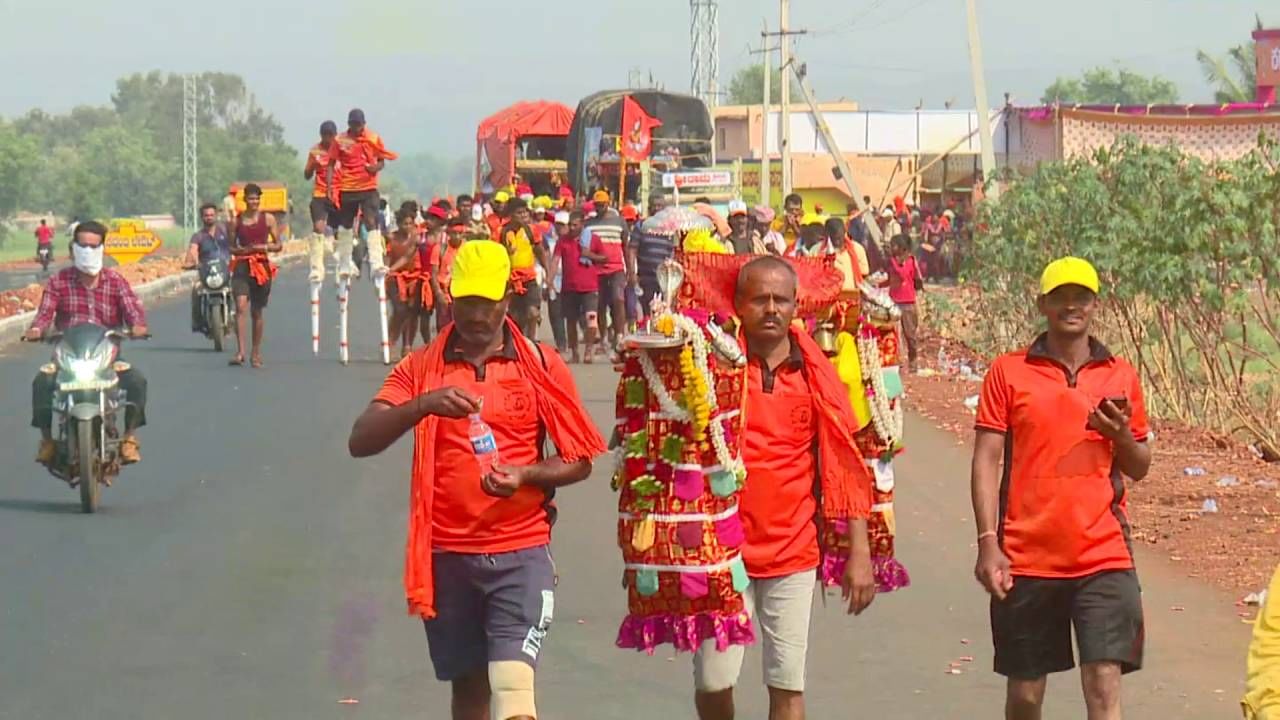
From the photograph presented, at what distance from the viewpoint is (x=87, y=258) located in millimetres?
13102

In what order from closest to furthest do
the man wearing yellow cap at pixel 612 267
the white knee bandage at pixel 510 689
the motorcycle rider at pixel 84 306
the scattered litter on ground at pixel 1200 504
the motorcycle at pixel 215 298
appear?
the white knee bandage at pixel 510 689 → the scattered litter on ground at pixel 1200 504 → the motorcycle rider at pixel 84 306 → the man wearing yellow cap at pixel 612 267 → the motorcycle at pixel 215 298

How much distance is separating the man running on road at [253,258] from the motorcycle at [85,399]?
905 cm

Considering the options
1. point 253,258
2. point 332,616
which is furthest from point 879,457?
point 253,258

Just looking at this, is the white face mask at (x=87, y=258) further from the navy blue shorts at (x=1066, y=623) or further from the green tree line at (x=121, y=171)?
the green tree line at (x=121, y=171)

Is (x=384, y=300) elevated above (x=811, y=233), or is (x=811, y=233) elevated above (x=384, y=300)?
(x=811, y=233)

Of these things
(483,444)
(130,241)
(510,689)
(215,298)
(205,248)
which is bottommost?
(510,689)

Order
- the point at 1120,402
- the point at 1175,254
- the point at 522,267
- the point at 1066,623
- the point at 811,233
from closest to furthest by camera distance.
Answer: the point at 1120,402
the point at 1066,623
the point at 1175,254
the point at 811,233
the point at 522,267

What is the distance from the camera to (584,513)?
13.3 m

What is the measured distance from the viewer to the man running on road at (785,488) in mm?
6551

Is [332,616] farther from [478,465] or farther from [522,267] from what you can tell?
[522,267]

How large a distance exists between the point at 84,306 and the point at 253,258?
30.3 feet

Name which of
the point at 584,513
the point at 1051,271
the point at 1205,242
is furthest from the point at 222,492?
the point at 1051,271

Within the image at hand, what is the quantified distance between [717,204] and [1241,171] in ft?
60.9

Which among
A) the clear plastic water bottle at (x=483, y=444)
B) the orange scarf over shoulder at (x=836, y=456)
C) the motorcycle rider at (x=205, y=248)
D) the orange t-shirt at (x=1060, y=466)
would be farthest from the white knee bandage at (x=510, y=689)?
the motorcycle rider at (x=205, y=248)
